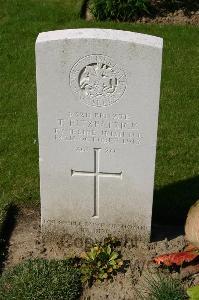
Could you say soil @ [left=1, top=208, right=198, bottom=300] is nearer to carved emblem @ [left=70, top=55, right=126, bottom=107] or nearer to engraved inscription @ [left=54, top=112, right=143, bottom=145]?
engraved inscription @ [left=54, top=112, right=143, bottom=145]

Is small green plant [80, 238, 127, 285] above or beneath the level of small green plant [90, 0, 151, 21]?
beneath

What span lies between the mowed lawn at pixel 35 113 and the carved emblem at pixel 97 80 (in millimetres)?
1597

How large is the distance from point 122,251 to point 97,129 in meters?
1.15

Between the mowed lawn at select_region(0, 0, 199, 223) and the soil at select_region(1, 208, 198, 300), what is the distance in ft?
0.98

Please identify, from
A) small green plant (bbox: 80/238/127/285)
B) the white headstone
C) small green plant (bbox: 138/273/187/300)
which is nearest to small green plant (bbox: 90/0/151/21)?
the white headstone

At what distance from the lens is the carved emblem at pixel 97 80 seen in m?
5.03

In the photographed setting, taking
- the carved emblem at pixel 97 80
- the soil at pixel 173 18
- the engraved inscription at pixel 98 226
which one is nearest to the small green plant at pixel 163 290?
the engraved inscription at pixel 98 226

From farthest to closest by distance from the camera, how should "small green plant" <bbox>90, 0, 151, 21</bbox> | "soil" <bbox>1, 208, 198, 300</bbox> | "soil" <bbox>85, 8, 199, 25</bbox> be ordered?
"soil" <bbox>85, 8, 199, 25</bbox> < "small green plant" <bbox>90, 0, 151, 21</bbox> < "soil" <bbox>1, 208, 198, 300</bbox>

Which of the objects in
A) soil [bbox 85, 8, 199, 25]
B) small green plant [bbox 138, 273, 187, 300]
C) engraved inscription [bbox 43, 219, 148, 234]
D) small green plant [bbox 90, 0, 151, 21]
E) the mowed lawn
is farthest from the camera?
soil [bbox 85, 8, 199, 25]

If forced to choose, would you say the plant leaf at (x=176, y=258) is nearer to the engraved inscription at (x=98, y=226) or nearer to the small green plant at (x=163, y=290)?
the small green plant at (x=163, y=290)

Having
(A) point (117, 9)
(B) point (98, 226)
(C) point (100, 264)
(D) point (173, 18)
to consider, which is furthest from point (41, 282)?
(D) point (173, 18)

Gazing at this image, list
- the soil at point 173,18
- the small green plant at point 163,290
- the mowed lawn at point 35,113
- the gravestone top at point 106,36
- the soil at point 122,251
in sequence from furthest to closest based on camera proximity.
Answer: the soil at point 173,18, the mowed lawn at point 35,113, the soil at point 122,251, the small green plant at point 163,290, the gravestone top at point 106,36

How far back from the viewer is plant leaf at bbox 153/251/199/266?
5441 mm

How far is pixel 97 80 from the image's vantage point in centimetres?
511
